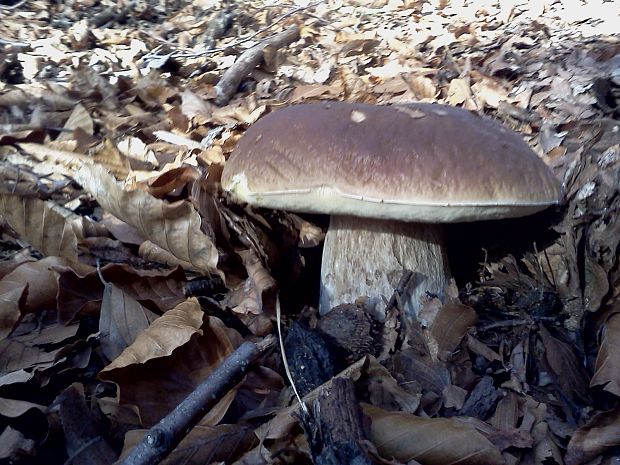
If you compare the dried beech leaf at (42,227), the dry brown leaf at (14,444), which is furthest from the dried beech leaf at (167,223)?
the dry brown leaf at (14,444)

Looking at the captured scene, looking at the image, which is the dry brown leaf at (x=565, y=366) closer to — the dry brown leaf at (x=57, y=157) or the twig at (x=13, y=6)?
the dry brown leaf at (x=57, y=157)

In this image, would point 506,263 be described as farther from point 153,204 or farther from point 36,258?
point 36,258

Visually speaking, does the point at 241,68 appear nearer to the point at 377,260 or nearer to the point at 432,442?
the point at 377,260

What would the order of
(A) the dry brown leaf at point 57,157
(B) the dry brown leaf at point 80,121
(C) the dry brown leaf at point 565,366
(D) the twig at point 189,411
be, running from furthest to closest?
(B) the dry brown leaf at point 80,121, (A) the dry brown leaf at point 57,157, (C) the dry brown leaf at point 565,366, (D) the twig at point 189,411

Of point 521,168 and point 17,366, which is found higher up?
point 521,168

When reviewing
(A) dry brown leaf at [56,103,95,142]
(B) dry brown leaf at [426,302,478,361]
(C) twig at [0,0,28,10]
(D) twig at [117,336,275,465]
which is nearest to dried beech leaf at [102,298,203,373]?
(D) twig at [117,336,275,465]

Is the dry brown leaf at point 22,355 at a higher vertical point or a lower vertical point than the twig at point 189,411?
lower

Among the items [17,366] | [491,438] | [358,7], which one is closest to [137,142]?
[17,366]
